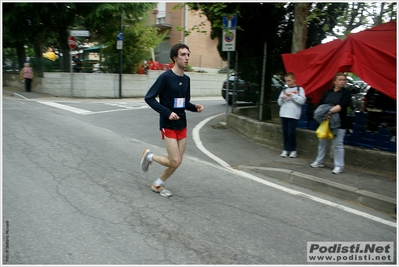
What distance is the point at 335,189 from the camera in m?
5.34

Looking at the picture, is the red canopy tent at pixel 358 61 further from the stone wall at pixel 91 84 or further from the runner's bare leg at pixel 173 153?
the stone wall at pixel 91 84

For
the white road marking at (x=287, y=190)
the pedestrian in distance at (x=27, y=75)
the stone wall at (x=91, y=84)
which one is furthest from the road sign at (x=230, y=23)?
the pedestrian in distance at (x=27, y=75)

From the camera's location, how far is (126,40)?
19469mm

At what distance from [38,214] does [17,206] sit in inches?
16.0

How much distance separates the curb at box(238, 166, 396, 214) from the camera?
15.9ft

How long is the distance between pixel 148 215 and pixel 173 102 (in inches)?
56.2

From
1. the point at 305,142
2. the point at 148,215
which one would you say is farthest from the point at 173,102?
the point at 305,142

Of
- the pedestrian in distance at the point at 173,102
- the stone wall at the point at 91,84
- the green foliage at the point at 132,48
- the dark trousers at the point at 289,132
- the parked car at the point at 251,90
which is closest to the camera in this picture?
the pedestrian in distance at the point at 173,102

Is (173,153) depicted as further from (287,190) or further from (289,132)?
(289,132)

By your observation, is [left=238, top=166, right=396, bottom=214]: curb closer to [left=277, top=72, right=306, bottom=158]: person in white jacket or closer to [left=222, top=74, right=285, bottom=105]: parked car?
[left=277, top=72, right=306, bottom=158]: person in white jacket

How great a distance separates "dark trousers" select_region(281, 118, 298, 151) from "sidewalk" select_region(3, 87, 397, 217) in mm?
267

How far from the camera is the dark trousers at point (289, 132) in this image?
7031 millimetres

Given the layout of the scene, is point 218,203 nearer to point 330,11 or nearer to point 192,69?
point 330,11

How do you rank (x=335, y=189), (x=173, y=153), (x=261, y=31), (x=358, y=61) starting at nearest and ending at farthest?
(x=173, y=153) → (x=335, y=189) → (x=358, y=61) → (x=261, y=31)
